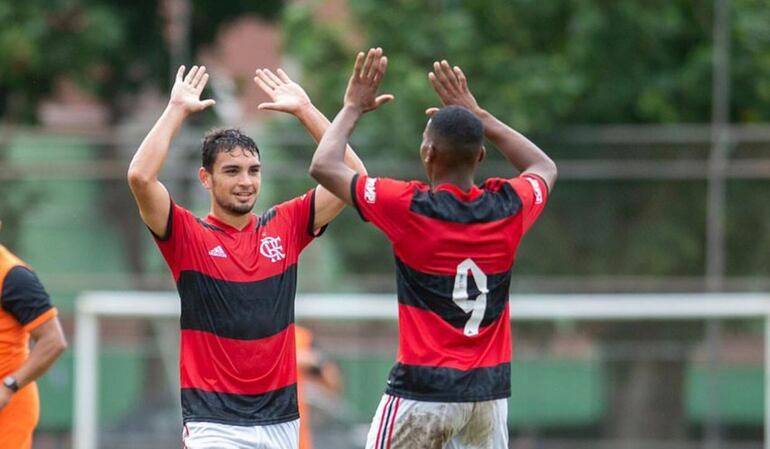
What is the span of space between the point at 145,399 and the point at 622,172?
594 cm

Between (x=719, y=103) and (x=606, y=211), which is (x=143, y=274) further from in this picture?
(x=719, y=103)

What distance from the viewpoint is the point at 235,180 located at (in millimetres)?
6941

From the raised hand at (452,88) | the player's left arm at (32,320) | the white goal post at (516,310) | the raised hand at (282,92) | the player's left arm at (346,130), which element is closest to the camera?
the player's left arm at (346,130)

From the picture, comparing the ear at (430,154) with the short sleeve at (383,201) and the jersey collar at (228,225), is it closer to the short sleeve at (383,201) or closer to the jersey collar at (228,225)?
the short sleeve at (383,201)

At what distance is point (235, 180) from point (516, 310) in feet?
29.1

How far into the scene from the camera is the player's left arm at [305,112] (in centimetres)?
704

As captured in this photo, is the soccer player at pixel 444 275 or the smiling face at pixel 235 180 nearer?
the soccer player at pixel 444 275

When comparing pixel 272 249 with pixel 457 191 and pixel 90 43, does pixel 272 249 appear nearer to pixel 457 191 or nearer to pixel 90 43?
pixel 457 191

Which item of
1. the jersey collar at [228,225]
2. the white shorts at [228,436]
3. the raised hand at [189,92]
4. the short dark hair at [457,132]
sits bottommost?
the white shorts at [228,436]

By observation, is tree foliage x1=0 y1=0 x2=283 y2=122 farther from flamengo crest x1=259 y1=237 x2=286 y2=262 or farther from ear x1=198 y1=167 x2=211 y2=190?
flamengo crest x1=259 y1=237 x2=286 y2=262

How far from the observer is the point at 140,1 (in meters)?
18.7

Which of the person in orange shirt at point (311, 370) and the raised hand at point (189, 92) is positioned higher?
the raised hand at point (189, 92)

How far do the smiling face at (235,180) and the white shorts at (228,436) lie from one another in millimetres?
1021

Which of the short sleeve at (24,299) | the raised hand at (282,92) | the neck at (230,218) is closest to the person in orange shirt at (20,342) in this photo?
the short sleeve at (24,299)
